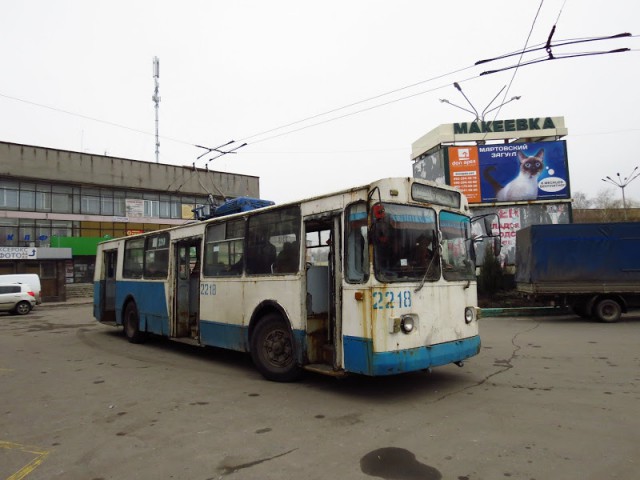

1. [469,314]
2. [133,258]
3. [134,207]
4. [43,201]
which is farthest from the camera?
[134,207]

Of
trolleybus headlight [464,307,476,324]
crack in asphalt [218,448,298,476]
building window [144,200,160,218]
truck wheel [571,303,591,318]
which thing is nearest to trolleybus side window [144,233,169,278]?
trolleybus headlight [464,307,476,324]

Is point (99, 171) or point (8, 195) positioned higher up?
point (99, 171)

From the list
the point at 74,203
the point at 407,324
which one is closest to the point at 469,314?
the point at 407,324

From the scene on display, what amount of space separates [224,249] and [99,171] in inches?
1590

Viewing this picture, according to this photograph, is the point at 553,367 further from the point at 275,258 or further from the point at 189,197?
the point at 189,197

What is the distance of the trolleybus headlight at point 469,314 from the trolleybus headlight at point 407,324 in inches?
48.1

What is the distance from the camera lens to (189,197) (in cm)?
5012

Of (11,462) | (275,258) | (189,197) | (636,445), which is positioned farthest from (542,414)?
(189,197)

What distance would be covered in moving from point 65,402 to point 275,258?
3585 mm

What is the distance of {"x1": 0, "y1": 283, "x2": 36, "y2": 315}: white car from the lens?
23766 millimetres

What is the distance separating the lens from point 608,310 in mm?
14422

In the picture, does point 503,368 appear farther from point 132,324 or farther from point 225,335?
Answer: point 132,324

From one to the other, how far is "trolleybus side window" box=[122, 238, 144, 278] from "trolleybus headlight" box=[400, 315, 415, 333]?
8.25 meters

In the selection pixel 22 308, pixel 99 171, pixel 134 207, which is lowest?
pixel 22 308
